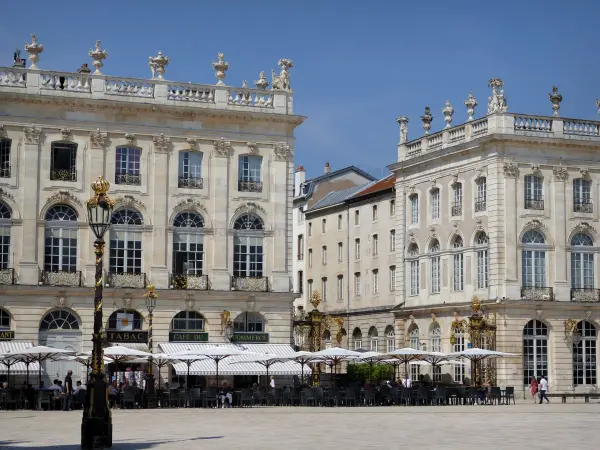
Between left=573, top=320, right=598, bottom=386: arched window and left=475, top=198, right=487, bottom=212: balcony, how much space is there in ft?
23.1

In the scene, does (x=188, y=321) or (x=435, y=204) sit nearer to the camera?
(x=188, y=321)

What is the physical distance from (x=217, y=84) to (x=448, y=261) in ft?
52.5

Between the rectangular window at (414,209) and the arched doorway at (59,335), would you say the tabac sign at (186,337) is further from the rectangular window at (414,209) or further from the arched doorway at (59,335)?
the rectangular window at (414,209)

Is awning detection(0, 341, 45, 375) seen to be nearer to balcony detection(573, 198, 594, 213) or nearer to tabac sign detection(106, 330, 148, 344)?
tabac sign detection(106, 330, 148, 344)

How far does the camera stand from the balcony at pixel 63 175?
5272cm

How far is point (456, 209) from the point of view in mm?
63750

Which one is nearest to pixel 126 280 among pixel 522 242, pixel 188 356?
pixel 188 356

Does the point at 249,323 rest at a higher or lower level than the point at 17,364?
higher

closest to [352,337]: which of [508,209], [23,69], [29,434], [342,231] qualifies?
[342,231]

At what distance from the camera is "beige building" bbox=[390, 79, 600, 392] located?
2372 inches

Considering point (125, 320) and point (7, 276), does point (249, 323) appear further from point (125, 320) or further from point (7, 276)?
point (7, 276)

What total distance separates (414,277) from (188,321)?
17292mm

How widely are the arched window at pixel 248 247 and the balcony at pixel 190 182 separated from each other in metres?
2.23

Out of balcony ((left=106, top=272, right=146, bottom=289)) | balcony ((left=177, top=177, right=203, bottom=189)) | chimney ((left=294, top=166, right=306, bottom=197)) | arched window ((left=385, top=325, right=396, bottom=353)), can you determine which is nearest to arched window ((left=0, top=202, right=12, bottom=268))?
→ balcony ((left=106, top=272, right=146, bottom=289))
